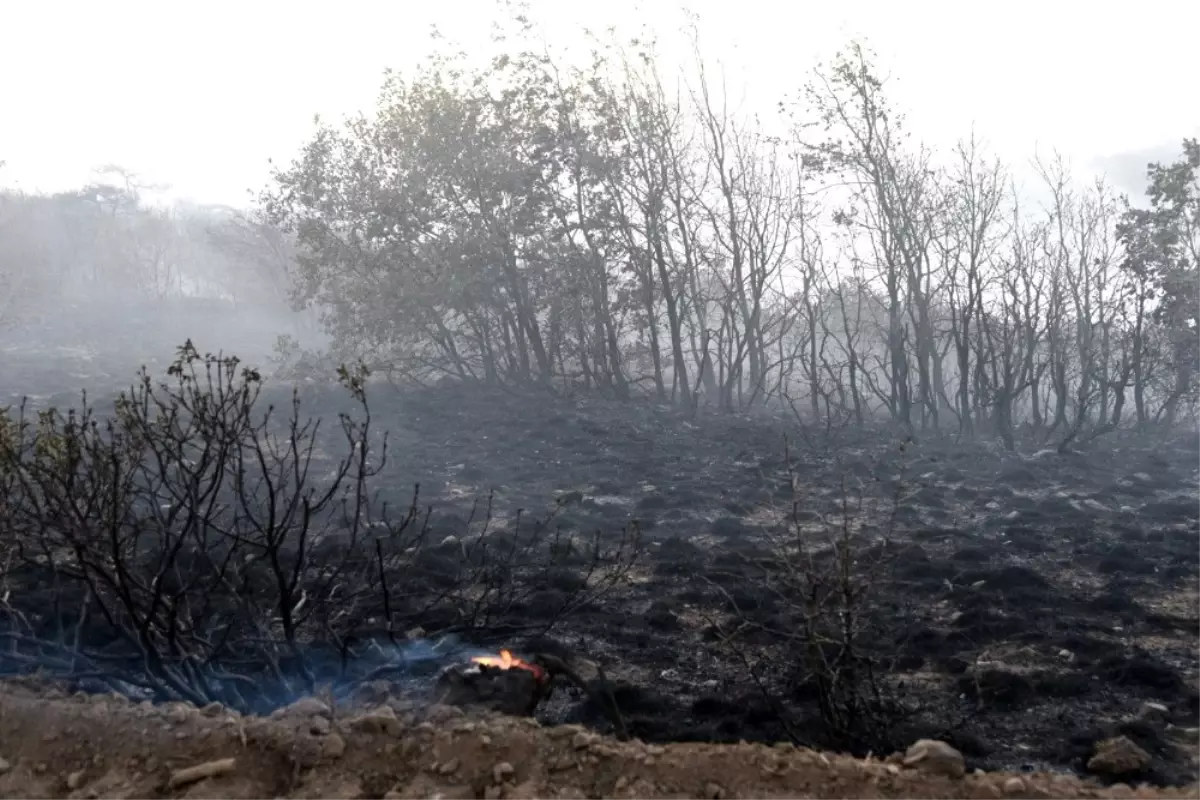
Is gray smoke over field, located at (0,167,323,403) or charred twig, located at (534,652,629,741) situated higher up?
gray smoke over field, located at (0,167,323,403)

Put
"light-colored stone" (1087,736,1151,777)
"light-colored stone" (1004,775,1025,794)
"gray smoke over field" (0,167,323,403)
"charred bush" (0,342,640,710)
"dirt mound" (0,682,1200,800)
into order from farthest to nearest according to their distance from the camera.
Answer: "gray smoke over field" (0,167,323,403), "charred bush" (0,342,640,710), "light-colored stone" (1087,736,1151,777), "dirt mound" (0,682,1200,800), "light-colored stone" (1004,775,1025,794)

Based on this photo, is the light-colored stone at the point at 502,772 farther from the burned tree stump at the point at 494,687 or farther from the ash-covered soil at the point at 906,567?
the ash-covered soil at the point at 906,567

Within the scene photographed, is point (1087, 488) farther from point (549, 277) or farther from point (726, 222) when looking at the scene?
point (549, 277)

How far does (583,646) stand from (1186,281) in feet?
55.0

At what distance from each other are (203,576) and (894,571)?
545 cm

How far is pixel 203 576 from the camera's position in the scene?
25.2ft

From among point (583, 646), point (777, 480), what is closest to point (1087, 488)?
point (777, 480)

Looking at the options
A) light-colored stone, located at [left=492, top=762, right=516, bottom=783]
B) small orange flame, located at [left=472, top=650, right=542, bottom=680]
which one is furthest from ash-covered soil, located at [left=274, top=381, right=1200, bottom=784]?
light-colored stone, located at [left=492, top=762, right=516, bottom=783]

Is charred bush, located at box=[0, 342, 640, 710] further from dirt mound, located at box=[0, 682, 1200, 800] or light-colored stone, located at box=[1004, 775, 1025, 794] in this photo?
light-colored stone, located at box=[1004, 775, 1025, 794]

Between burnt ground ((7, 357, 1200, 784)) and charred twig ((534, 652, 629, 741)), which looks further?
burnt ground ((7, 357, 1200, 784))

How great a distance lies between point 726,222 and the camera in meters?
20.4

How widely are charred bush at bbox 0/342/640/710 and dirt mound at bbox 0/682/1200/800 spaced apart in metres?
0.68

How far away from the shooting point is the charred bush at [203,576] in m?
4.74

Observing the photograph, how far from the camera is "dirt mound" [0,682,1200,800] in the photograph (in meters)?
3.50
